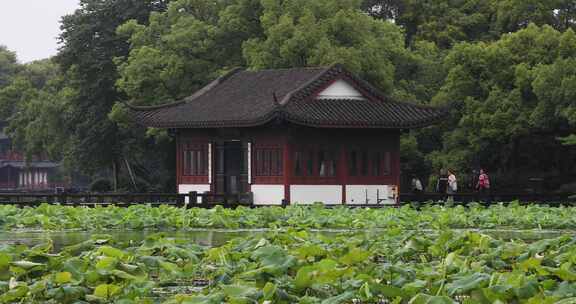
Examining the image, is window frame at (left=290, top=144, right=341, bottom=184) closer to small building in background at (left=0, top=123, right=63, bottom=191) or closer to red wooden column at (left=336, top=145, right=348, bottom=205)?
red wooden column at (left=336, top=145, right=348, bottom=205)

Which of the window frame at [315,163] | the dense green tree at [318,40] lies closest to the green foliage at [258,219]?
the window frame at [315,163]

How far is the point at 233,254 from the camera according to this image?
39.9 ft

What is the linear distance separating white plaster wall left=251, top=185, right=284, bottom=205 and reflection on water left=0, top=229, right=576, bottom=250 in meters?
15.7

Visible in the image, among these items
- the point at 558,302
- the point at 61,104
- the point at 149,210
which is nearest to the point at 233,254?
the point at 558,302

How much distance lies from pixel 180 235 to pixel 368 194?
64.1ft

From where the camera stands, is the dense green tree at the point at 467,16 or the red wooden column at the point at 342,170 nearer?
the red wooden column at the point at 342,170

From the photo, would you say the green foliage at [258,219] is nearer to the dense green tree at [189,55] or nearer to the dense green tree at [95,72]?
the dense green tree at [189,55]

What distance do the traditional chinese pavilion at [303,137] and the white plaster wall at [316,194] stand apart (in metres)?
0.03

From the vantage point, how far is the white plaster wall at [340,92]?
134ft

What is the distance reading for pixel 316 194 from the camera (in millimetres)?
39438

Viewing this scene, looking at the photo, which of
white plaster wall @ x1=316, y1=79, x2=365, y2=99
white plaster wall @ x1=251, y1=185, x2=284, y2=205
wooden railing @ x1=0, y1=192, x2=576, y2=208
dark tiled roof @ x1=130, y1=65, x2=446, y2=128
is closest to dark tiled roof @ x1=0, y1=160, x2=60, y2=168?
dark tiled roof @ x1=130, y1=65, x2=446, y2=128

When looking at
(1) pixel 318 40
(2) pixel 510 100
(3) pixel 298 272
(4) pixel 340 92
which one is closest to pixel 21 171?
(1) pixel 318 40

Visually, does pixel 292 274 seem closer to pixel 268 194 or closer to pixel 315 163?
pixel 268 194

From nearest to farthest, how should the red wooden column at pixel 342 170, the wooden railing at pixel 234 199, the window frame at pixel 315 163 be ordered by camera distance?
the wooden railing at pixel 234 199
the window frame at pixel 315 163
the red wooden column at pixel 342 170
